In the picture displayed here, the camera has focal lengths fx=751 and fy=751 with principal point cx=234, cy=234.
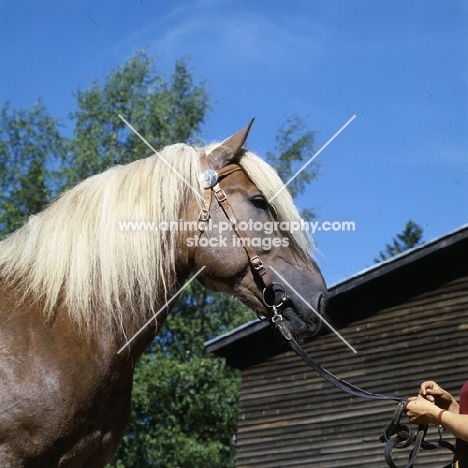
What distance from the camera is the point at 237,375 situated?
26.3 m

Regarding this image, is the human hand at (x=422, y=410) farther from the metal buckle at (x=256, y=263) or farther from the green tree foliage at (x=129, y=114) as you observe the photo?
the green tree foliage at (x=129, y=114)

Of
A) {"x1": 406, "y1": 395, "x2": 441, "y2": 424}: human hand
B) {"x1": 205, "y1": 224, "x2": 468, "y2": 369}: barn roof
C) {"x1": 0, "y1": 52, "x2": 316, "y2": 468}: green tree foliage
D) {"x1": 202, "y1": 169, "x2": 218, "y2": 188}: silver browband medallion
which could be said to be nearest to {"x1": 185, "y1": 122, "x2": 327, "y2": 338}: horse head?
{"x1": 202, "y1": 169, "x2": 218, "y2": 188}: silver browband medallion

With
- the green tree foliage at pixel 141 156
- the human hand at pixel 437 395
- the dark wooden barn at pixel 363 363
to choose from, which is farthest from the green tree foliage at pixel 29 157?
the human hand at pixel 437 395

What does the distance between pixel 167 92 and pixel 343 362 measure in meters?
16.5

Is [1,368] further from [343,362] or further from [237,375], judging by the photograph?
[237,375]

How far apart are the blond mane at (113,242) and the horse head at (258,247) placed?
2cm

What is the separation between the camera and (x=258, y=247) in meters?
4.29

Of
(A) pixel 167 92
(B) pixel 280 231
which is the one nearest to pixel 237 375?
(A) pixel 167 92

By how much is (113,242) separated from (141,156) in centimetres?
2160

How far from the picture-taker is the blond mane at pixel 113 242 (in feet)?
13.1

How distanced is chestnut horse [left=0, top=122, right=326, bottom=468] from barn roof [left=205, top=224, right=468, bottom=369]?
8.41 metres

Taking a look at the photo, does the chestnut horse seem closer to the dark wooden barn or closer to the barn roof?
the barn roof

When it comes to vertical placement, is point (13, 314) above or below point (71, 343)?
above

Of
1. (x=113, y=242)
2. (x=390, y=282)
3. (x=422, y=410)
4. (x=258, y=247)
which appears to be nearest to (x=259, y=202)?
(x=258, y=247)
